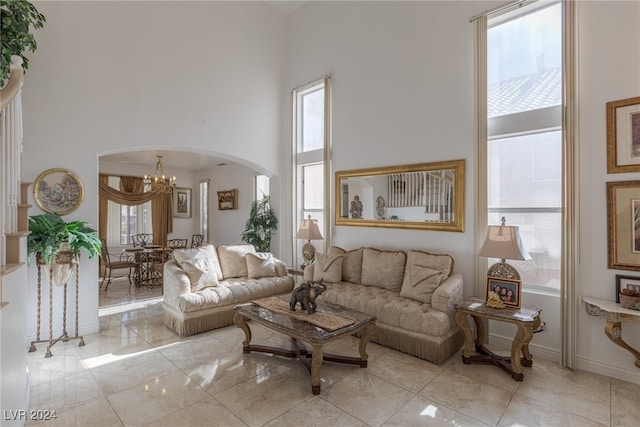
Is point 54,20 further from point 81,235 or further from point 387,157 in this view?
point 387,157

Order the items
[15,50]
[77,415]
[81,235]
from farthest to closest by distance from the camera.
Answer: [81,235], [15,50], [77,415]

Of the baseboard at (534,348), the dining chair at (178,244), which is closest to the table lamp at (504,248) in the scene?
the baseboard at (534,348)

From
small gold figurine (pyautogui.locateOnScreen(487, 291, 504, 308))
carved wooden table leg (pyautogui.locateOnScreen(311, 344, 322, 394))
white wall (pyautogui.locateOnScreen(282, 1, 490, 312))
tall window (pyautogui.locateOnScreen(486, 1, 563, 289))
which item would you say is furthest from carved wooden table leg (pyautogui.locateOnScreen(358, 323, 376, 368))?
tall window (pyautogui.locateOnScreen(486, 1, 563, 289))

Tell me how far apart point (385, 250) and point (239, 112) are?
3442 mm

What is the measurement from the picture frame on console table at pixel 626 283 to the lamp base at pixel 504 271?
780mm

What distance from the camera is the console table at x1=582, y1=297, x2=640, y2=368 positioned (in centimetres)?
262

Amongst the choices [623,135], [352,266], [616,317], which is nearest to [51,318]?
[352,266]

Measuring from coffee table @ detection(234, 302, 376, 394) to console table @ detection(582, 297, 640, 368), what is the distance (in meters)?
1.99

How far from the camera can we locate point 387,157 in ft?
15.1

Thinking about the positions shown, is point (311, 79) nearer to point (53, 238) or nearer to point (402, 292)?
point (402, 292)

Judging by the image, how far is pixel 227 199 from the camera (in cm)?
857

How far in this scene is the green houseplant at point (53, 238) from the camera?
331 cm

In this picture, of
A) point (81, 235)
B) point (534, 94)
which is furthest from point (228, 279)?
point (534, 94)

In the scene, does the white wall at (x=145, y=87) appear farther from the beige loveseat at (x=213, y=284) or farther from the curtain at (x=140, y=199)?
the curtain at (x=140, y=199)
